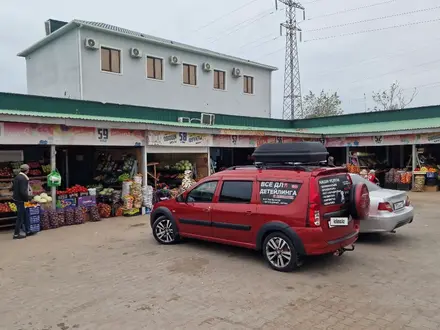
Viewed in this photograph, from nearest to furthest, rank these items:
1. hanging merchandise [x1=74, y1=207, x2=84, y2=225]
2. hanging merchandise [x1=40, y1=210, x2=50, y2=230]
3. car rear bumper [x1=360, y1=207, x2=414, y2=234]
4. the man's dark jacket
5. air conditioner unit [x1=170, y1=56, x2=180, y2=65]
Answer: car rear bumper [x1=360, y1=207, x2=414, y2=234], the man's dark jacket, hanging merchandise [x1=40, y1=210, x2=50, y2=230], hanging merchandise [x1=74, y1=207, x2=84, y2=225], air conditioner unit [x1=170, y1=56, x2=180, y2=65]

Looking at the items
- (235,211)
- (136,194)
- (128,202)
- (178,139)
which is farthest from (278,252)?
(178,139)

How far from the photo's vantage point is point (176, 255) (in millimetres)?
6805

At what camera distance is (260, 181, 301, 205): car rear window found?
18.7 feet

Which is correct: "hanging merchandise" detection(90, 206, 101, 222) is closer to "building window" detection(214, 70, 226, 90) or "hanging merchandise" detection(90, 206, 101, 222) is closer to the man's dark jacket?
the man's dark jacket

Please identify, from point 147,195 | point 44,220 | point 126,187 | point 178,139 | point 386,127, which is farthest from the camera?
point 386,127

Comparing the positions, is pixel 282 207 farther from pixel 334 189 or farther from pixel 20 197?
pixel 20 197

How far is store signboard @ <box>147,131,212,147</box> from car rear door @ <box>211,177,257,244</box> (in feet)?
18.6

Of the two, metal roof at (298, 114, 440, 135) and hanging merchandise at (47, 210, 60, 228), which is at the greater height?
metal roof at (298, 114, 440, 135)

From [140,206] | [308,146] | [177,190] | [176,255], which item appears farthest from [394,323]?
[177,190]

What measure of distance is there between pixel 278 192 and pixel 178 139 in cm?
729

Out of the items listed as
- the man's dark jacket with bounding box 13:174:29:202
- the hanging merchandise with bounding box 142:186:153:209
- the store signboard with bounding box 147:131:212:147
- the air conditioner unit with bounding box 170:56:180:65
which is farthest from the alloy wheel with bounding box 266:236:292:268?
the air conditioner unit with bounding box 170:56:180:65

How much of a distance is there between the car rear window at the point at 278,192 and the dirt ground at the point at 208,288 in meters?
1.08

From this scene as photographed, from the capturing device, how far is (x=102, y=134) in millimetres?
10656

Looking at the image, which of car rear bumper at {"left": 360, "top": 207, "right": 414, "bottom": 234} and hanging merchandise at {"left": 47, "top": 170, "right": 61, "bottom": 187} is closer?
car rear bumper at {"left": 360, "top": 207, "right": 414, "bottom": 234}
